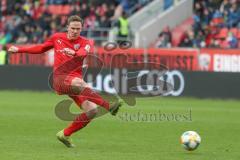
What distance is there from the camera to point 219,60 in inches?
1083

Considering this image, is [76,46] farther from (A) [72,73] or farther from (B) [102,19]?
(B) [102,19]

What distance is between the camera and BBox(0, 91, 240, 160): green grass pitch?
12.1 meters

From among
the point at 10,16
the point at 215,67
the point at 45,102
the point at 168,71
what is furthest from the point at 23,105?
the point at 10,16

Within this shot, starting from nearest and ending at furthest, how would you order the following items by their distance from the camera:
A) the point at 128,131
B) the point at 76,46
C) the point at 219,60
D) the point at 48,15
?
the point at 76,46 < the point at 128,131 < the point at 219,60 < the point at 48,15

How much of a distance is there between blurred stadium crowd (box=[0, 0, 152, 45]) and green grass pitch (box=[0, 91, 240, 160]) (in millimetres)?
9617

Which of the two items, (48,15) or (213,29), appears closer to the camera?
(213,29)

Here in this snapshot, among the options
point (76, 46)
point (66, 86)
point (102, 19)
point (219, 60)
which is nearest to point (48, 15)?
point (102, 19)

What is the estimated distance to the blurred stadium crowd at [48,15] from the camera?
34.0m

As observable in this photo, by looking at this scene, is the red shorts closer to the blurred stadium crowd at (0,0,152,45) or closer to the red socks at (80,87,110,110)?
the red socks at (80,87,110,110)

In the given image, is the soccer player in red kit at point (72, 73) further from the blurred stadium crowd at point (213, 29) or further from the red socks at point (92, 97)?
the blurred stadium crowd at point (213, 29)

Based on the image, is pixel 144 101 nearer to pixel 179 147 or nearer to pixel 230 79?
pixel 230 79

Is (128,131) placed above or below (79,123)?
below

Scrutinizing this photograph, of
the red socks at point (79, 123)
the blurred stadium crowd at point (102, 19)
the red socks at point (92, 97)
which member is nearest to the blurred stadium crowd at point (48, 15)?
the blurred stadium crowd at point (102, 19)

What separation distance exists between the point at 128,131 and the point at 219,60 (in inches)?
479
